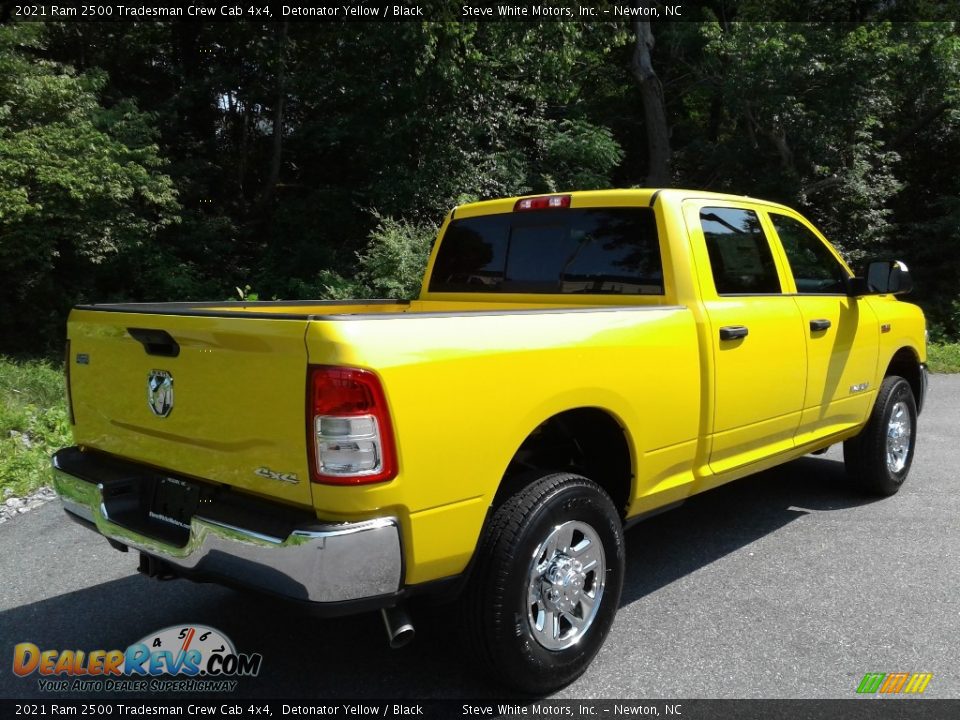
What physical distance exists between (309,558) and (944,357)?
1399cm

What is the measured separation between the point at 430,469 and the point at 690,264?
1867mm

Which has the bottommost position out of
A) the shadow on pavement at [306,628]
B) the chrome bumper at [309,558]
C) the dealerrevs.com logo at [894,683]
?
the shadow on pavement at [306,628]

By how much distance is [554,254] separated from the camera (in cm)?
411

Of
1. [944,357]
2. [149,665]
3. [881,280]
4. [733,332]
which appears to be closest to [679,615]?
[733,332]

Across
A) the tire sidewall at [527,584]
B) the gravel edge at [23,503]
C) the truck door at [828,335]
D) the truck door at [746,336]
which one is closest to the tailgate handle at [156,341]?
the tire sidewall at [527,584]

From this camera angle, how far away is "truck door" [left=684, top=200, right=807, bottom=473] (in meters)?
3.71

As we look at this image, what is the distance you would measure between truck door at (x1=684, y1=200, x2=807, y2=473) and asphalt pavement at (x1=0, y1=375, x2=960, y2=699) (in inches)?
26.1

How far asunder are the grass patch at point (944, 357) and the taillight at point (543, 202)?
10.9 metres

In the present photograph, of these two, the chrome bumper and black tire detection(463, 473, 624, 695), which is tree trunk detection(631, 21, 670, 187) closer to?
black tire detection(463, 473, 624, 695)

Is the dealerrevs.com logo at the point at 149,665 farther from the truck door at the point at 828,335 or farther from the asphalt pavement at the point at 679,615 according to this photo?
the truck door at the point at 828,335

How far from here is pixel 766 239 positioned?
429cm

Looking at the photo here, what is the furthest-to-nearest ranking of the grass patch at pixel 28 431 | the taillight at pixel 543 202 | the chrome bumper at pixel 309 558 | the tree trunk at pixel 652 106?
1. the tree trunk at pixel 652 106
2. the grass patch at pixel 28 431
3. the taillight at pixel 543 202
4. the chrome bumper at pixel 309 558

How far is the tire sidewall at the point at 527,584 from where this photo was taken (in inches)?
107

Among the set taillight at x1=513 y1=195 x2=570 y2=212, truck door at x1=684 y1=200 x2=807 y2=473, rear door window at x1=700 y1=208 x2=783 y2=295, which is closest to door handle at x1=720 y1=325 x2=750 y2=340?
truck door at x1=684 y1=200 x2=807 y2=473
